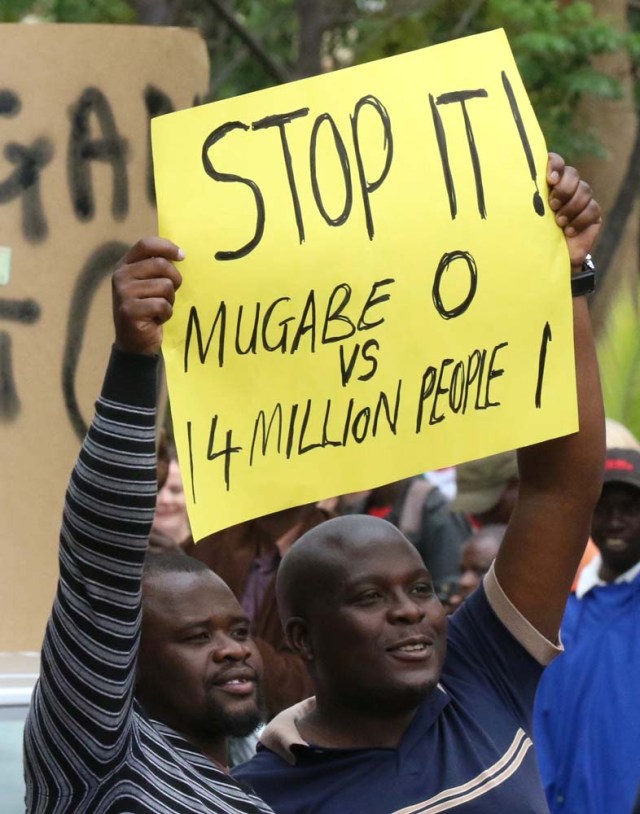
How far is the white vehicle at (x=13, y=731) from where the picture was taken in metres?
3.49

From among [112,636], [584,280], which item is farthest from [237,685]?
[584,280]

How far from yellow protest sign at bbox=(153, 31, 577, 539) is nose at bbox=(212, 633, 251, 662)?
0.56 ft

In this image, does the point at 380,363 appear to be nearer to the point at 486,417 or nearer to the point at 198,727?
the point at 486,417

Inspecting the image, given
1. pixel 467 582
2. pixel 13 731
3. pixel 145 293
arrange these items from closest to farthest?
pixel 145 293
pixel 13 731
pixel 467 582

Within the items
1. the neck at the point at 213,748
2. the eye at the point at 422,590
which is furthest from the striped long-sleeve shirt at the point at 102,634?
the eye at the point at 422,590

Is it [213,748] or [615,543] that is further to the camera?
[615,543]

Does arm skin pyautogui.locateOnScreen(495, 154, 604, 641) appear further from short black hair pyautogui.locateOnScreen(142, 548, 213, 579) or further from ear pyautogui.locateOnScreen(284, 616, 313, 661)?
short black hair pyautogui.locateOnScreen(142, 548, 213, 579)

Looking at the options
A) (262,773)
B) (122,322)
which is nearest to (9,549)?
(262,773)

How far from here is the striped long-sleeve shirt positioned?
7.52 ft

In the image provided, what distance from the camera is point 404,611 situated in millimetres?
2723

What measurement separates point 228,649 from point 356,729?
26cm

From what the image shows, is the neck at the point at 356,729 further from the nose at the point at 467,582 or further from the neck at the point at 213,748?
the nose at the point at 467,582

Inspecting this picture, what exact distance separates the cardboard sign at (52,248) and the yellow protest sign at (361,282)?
166 cm

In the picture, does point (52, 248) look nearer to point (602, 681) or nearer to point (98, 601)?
point (602, 681)
